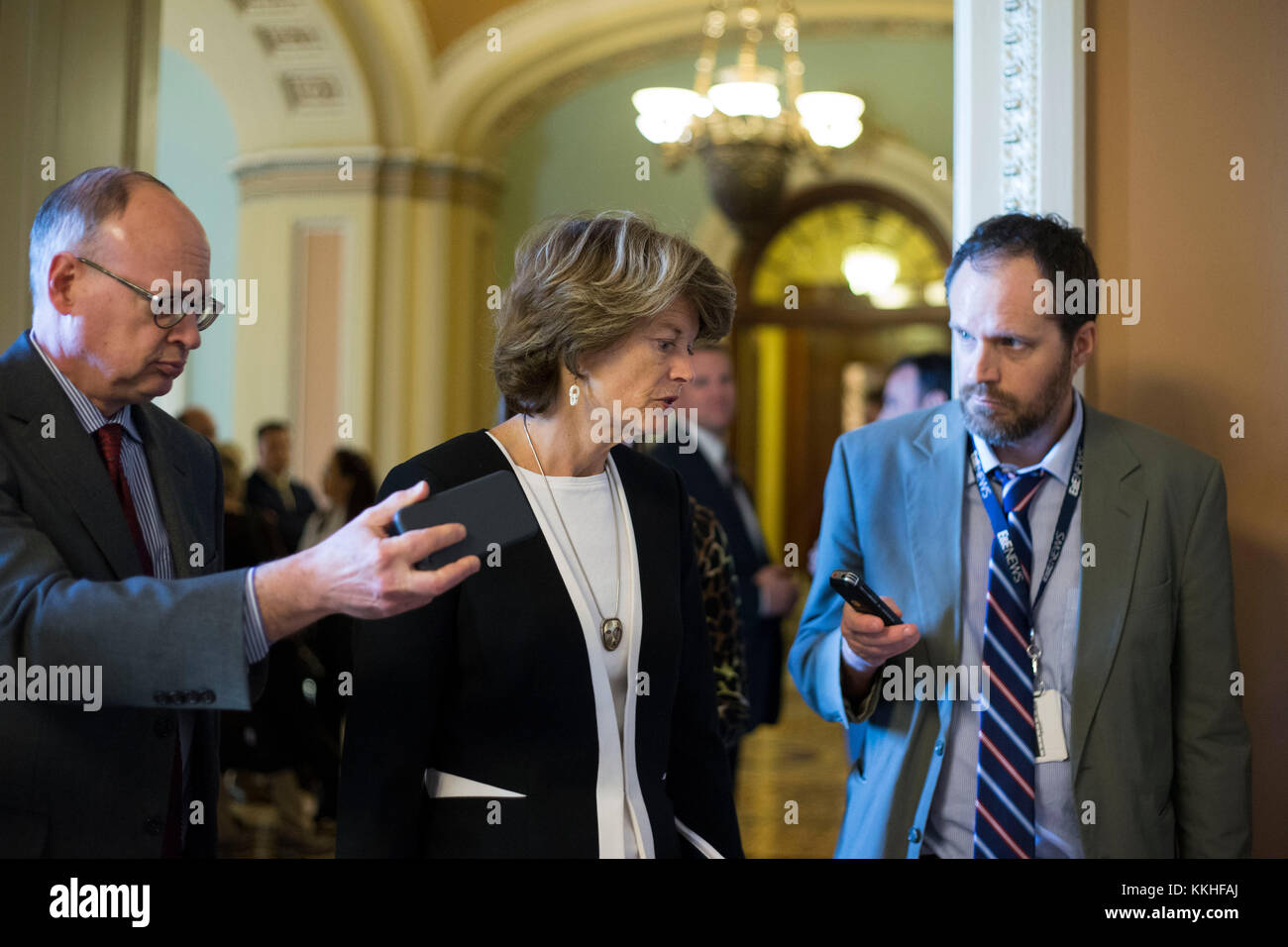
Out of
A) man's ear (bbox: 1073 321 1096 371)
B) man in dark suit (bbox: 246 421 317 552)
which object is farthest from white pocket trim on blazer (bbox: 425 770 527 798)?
man in dark suit (bbox: 246 421 317 552)

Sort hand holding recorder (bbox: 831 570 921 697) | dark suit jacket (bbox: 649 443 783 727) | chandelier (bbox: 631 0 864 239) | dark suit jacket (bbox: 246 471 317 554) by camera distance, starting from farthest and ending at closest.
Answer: chandelier (bbox: 631 0 864 239), dark suit jacket (bbox: 246 471 317 554), dark suit jacket (bbox: 649 443 783 727), hand holding recorder (bbox: 831 570 921 697)

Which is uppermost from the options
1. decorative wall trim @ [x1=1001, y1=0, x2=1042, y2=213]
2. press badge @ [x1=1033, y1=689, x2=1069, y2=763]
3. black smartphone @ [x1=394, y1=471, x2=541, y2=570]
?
decorative wall trim @ [x1=1001, y1=0, x2=1042, y2=213]

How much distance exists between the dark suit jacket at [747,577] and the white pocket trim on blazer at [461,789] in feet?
6.87

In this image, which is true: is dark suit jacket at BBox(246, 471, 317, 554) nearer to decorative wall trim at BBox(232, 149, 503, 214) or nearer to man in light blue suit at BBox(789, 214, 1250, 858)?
decorative wall trim at BBox(232, 149, 503, 214)

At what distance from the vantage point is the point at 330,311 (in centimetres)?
978

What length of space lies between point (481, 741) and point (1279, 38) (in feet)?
6.79

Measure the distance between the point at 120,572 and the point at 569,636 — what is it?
2.13 ft

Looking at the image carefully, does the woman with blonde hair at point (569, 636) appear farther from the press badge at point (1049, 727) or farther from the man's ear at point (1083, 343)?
the man's ear at point (1083, 343)

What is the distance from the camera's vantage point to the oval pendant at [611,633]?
1.80 metres

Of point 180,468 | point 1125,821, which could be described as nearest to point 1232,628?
point 1125,821

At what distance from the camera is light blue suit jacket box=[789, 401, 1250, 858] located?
203cm

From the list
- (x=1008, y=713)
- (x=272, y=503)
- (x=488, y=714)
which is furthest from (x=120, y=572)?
(x=272, y=503)

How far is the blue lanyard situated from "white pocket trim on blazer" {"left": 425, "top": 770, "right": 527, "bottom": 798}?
942 mm

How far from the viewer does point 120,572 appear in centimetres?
178
